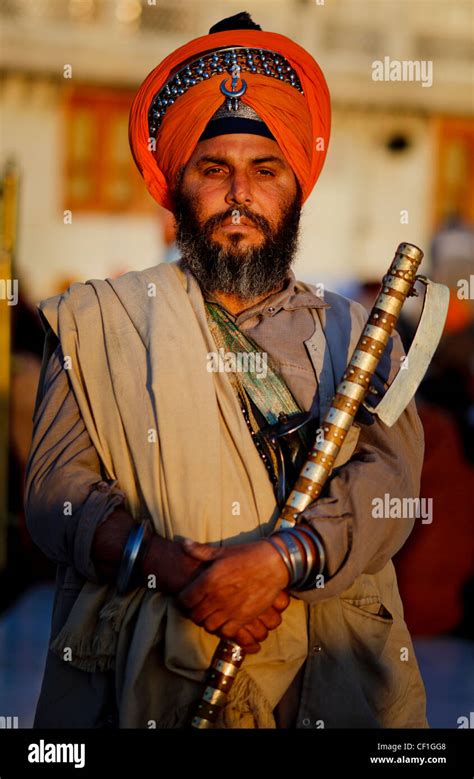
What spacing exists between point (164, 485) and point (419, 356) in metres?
0.67

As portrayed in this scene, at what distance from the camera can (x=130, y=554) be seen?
2.81 meters

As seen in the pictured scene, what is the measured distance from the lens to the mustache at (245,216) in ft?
10.2

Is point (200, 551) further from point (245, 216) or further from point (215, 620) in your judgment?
point (245, 216)

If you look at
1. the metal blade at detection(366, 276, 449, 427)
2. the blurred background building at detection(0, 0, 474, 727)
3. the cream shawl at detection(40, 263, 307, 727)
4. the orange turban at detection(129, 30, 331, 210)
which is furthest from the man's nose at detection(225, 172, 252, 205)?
the blurred background building at detection(0, 0, 474, 727)

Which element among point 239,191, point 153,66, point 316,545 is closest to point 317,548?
point 316,545

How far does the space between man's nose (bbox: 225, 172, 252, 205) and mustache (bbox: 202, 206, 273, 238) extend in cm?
2

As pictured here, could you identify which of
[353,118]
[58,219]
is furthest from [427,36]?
[58,219]

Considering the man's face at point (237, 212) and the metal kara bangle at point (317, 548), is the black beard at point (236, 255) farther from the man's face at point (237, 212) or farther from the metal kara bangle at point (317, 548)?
the metal kara bangle at point (317, 548)

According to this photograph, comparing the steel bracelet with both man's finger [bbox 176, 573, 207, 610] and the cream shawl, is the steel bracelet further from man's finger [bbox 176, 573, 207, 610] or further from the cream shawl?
man's finger [bbox 176, 573, 207, 610]

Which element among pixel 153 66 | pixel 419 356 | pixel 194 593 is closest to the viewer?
pixel 194 593

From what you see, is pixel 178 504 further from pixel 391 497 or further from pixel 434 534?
pixel 434 534

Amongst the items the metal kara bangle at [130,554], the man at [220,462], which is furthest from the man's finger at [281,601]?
the metal kara bangle at [130,554]

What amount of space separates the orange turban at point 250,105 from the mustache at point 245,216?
0.58 feet

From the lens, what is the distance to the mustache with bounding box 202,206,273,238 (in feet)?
10.2
